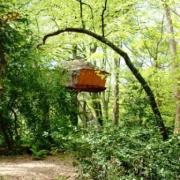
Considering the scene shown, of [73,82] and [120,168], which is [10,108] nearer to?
[73,82]

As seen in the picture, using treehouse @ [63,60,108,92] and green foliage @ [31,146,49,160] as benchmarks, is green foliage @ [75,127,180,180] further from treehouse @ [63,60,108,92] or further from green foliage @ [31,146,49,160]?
treehouse @ [63,60,108,92]

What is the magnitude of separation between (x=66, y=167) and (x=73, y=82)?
3.94m

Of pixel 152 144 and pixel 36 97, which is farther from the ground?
pixel 36 97

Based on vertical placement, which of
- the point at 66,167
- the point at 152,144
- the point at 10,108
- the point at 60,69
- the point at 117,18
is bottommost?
the point at 66,167

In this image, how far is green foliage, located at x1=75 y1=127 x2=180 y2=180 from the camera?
5312 millimetres

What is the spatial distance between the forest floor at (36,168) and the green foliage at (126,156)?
1.01m

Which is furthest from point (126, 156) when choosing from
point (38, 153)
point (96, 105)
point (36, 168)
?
point (96, 105)

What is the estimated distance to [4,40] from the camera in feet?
34.6

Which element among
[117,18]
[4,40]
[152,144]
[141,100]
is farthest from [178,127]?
[4,40]

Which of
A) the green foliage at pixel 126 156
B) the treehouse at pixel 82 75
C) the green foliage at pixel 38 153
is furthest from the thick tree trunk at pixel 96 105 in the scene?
the green foliage at pixel 126 156

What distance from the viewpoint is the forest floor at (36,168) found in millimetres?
7387

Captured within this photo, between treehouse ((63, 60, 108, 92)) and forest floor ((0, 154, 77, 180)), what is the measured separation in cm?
259

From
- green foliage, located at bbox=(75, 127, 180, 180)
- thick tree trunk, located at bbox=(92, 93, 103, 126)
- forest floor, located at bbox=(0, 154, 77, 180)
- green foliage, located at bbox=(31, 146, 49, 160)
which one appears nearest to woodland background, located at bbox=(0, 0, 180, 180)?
green foliage, located at bbox=(31, 146, 49, 160)

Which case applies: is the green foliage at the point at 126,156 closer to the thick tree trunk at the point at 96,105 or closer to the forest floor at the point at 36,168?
the forest floor at the point at 36,168
